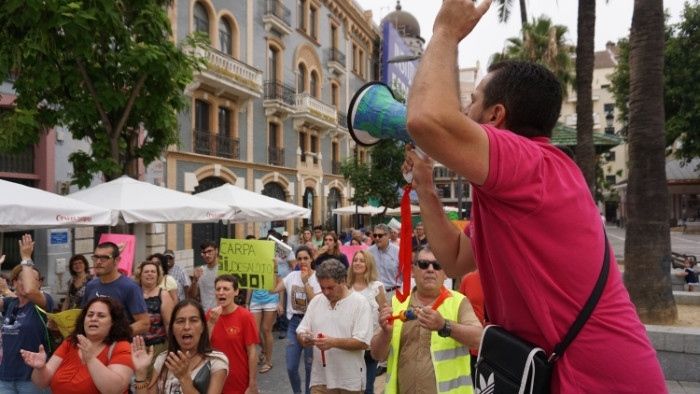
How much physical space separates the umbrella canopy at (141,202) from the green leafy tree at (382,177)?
1526 centimetres

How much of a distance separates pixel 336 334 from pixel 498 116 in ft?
11.8

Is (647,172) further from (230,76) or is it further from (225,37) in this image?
(225,37)

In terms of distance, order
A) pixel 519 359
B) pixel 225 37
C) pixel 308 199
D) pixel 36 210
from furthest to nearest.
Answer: pixel 308 199
pixel 225 37
pixel 36 210
pixel 519 359

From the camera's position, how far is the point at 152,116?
9102 mm

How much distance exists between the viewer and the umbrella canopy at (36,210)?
5.83 metres

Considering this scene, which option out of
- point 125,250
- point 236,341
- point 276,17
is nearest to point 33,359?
point 236,341

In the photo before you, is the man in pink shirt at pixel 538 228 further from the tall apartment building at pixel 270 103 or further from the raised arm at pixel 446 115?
the tall apartment building at pixel 270 103

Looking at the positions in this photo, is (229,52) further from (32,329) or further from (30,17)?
(32,329)

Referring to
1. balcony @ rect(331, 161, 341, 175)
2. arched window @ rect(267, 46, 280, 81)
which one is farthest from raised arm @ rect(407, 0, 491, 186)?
balcony @ rect(331, 161, 341, 175)

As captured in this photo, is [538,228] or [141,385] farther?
[141,385]

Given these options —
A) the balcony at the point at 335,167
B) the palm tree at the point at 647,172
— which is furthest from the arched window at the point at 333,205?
the palm tree at the point at 647,172

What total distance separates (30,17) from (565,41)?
2269 cm

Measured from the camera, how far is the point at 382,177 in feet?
77.9

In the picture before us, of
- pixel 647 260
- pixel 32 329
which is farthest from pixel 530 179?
pixel 647 260
